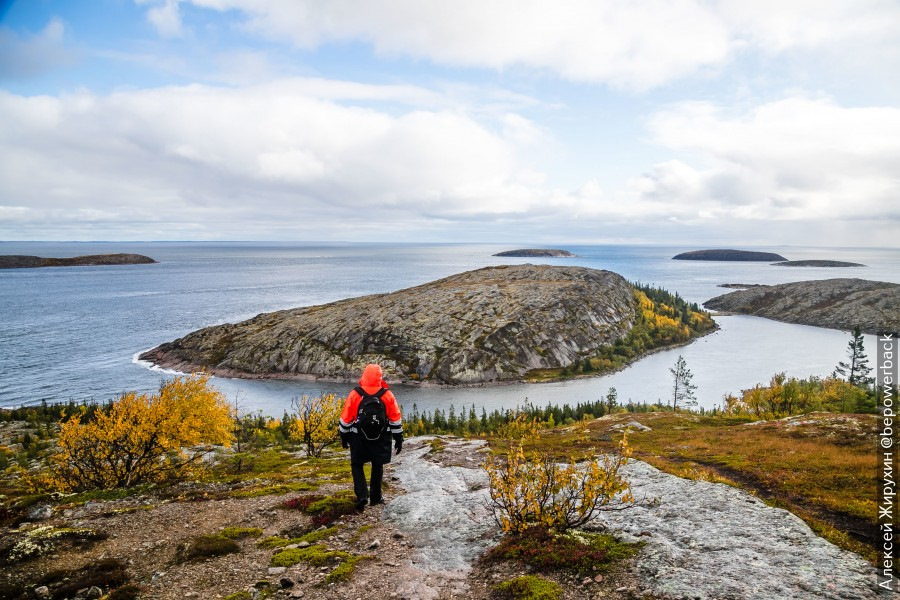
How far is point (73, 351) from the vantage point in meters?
116

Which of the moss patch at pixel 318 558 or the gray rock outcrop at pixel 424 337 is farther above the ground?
the moss patch at pixel 318 558

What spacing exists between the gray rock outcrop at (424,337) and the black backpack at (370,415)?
93720mm

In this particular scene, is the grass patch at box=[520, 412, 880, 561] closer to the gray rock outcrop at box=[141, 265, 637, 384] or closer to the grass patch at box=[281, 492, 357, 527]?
the grass patch at box=[281, 492, 357, 527]

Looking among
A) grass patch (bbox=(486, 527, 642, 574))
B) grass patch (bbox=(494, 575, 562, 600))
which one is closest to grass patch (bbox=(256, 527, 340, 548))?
grass patch (bbox=(486, 527, 642, 574))

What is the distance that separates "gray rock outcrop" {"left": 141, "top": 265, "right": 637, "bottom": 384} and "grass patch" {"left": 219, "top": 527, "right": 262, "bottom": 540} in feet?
308

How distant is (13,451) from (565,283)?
465 ft

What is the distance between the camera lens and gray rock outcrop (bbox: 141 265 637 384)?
4471 inches

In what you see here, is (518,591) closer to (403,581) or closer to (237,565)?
→ (403,581)

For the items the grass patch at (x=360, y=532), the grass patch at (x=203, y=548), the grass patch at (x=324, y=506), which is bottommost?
the grass patch at (x=324, y=506)

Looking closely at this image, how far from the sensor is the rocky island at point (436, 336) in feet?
373

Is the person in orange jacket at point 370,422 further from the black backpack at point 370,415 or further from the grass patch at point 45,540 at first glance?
the grass patch at point 45,540

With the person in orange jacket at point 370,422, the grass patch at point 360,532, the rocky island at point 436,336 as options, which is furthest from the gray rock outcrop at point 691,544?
the rocky island at point 436,336

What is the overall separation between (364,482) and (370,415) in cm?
306

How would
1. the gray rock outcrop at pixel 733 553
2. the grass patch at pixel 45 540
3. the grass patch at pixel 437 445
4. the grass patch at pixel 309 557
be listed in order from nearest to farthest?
the gray rock outcrop at pixel 733 553 < the grass patch at pixel 309 557 < the grass patch at pixel 45 540 < the grass patch at pixel 437 445
